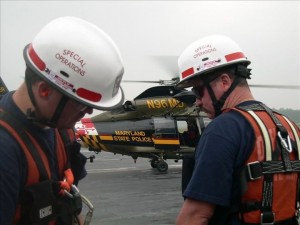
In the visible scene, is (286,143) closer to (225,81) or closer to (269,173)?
(269,173)

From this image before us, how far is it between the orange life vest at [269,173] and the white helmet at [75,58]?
2.79ft

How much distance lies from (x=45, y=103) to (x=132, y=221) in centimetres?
588

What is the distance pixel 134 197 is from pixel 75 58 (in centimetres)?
838

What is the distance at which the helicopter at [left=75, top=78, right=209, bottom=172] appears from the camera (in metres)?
14.8

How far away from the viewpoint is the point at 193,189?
7.51ft

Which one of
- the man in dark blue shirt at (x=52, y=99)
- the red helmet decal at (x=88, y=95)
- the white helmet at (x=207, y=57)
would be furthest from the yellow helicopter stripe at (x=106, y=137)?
the red helmet decal at (x=88, y=95)

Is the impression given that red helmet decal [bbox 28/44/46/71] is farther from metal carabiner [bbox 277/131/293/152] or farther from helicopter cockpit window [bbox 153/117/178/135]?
helicopter cockpit window [bbox 153/117/178/135]

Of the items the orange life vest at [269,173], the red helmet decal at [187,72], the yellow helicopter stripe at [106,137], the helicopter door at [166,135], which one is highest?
the red helmet decal at [187,72]

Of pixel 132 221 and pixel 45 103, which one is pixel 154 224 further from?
pixel 45 103

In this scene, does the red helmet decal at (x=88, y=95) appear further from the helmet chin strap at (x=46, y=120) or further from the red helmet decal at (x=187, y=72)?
the red helmet decal at (x=187, y=72)

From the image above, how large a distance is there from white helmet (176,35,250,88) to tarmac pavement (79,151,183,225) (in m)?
5.04

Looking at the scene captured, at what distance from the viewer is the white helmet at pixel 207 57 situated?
2.73 m

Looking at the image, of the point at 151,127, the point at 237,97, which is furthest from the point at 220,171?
the point at 151,127

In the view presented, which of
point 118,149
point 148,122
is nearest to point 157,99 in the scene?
point 148,122
